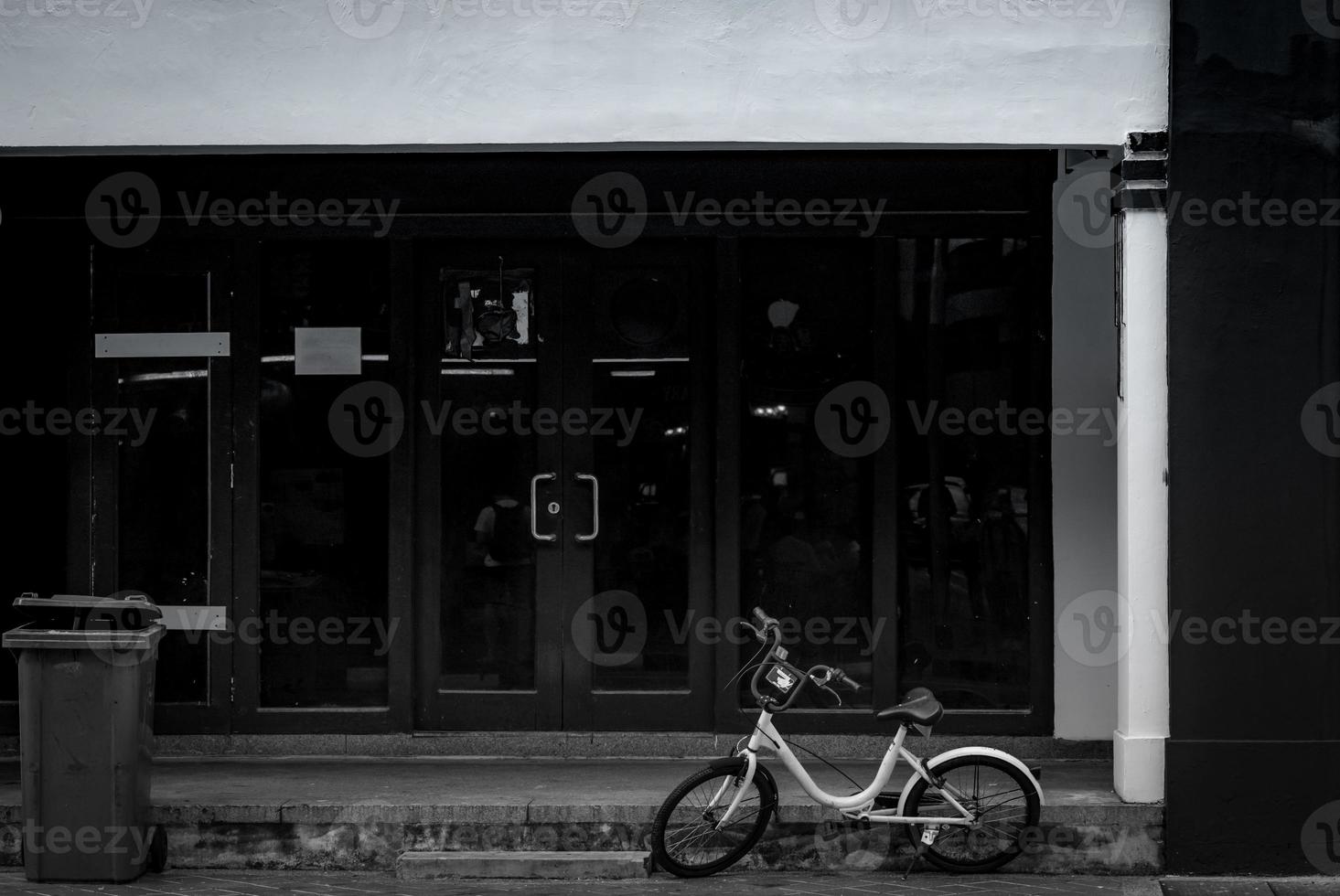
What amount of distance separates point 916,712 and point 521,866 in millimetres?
1874

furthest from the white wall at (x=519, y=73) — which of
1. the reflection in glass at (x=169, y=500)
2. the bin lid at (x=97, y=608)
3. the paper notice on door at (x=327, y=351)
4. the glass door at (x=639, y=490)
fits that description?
the bin lid at (x=97, y=608)

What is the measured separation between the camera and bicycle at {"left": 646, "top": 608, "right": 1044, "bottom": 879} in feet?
20.6

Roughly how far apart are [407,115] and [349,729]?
130 inches

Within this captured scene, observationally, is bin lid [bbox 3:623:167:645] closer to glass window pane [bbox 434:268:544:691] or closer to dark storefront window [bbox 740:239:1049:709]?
glass window pane [bbox 434:268:544:691]

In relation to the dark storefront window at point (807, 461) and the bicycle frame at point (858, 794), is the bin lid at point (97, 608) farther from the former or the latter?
the dark storefront window at point (807, 461)

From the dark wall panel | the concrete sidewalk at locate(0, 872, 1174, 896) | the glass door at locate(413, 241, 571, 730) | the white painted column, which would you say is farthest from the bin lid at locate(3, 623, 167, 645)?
the dark wall panel

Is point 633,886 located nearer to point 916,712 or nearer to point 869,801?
point 869,801

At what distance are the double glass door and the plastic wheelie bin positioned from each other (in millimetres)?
1975

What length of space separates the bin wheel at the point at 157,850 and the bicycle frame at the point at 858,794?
2483 mm

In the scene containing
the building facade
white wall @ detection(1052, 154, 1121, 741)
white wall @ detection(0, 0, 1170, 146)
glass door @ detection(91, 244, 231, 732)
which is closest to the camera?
white wall @ detection(0, 0, 1170, 146)

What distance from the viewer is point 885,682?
786cm

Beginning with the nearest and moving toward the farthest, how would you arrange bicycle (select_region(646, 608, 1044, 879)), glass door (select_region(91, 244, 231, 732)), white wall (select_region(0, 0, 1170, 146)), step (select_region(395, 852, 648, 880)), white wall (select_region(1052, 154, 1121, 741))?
bicycle (select_region(646, 608, 1044, 879)) < step (select_region(395, 852, 648, 880)) < white wall (select_region(0, 0, 1170, 146)) < white wall (select_region(1052, 154, 1121, 741)) < glass door (select_region(91, 244, 231, 732))

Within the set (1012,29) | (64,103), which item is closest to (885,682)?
(1012,29)

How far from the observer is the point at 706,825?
6367mm
